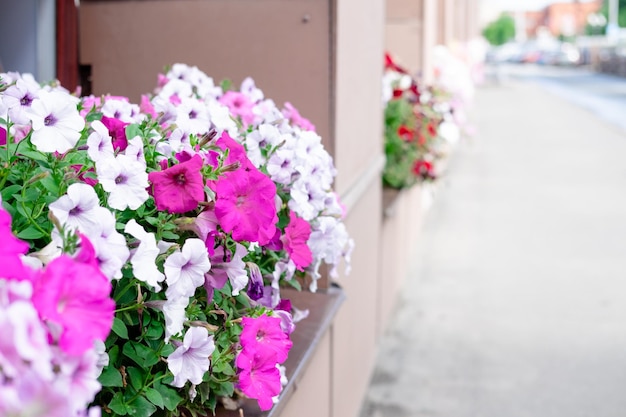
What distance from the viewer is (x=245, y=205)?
58.3 inches

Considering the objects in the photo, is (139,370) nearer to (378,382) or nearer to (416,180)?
(378,382)

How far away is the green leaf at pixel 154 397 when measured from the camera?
1437mm

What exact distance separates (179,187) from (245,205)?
0.12m

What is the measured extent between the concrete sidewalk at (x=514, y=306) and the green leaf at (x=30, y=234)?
2988 millimetres

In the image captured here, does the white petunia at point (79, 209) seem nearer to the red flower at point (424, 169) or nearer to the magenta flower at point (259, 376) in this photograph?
the magenta flower at point (259, 376)

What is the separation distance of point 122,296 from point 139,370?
0.16 metres

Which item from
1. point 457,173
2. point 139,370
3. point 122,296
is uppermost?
point 122,296

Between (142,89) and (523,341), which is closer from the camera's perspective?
(142,89)

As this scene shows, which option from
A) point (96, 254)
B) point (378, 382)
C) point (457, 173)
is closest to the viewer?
point (96, 254)

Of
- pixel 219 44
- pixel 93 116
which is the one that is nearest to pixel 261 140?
pixel 93 116

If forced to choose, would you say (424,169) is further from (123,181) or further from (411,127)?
(123,181)

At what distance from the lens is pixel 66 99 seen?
143 centimetres

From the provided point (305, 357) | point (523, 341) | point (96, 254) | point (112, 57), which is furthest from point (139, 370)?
point (523, 341)

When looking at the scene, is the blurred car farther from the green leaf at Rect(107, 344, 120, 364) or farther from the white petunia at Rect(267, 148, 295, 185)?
the green leaf at Rect(107, 344, 120, 364)
